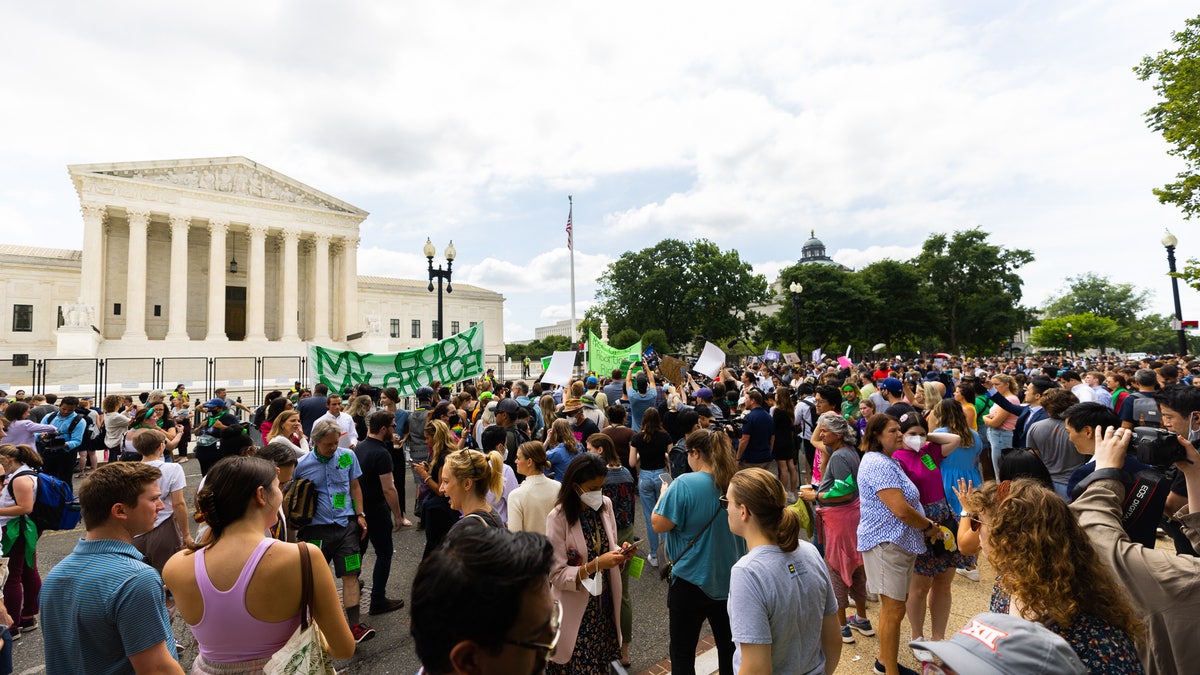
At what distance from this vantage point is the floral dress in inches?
133

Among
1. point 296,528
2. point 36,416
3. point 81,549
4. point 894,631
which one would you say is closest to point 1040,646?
point 894,631

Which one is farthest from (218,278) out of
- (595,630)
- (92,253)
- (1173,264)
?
(1173,264)

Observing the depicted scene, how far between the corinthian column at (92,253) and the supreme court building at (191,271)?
0.07 m

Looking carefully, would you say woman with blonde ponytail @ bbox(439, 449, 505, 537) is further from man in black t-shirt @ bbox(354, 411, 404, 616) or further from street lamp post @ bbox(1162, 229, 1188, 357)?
street lamp post @ bbox(1162, 229, 1188, 357)

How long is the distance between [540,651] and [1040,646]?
4.11ft

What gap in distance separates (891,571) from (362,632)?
14.3 ft

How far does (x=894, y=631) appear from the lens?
3.68 meters

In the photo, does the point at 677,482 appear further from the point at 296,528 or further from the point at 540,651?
the point at 296,528

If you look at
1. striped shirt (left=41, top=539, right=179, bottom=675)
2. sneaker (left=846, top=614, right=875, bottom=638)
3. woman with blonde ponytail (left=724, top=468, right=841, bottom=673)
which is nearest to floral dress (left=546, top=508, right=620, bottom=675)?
woman with blonde ponytail (left=724, top=468, right=841, bottom=673)

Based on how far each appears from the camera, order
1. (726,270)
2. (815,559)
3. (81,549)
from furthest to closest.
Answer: (726,270) < (815,559) < (81,549)

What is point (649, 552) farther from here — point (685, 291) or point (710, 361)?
point (685, 291)

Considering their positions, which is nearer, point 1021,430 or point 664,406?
point 1021,430

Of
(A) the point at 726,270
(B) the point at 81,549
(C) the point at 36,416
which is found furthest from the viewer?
(A) the point at 726,270

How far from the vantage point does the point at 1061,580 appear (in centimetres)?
186
